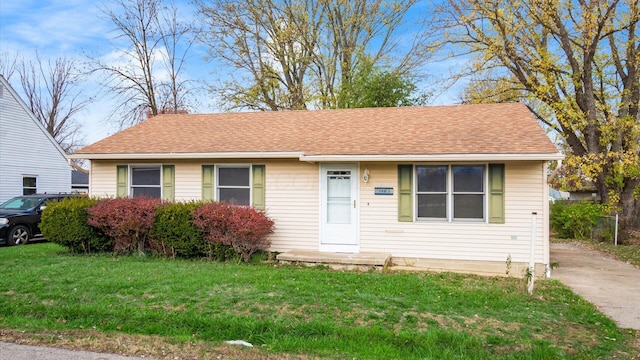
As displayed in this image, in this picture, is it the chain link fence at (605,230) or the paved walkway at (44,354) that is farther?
the chain link fence at (605,230)

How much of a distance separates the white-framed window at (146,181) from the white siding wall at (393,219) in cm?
42

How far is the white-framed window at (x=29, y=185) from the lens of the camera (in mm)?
21281

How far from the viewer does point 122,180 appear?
12.0 meters

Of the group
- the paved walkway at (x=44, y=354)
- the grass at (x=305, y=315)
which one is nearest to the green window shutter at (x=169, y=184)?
the grass at (x=305, y=315)

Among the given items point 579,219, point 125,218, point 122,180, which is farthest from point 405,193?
point 579,219

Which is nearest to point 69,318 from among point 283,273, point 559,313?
point 283,273

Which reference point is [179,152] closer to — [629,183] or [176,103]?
[629,183]

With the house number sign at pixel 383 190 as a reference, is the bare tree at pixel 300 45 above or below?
above

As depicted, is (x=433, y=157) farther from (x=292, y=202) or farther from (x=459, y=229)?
(x=292, y=202)

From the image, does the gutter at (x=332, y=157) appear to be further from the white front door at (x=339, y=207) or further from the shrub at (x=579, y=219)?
the shrub at (x=579, y=219)

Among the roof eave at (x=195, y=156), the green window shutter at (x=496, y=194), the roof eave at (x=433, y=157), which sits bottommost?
the green window shutter at (x=496, y=194)

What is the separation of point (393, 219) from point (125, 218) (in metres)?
6.06

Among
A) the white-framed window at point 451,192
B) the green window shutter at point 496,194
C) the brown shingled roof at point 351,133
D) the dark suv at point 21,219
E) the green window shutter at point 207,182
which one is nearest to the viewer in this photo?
the green window shutter at point 496,194

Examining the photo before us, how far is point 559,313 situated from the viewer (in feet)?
21.0
